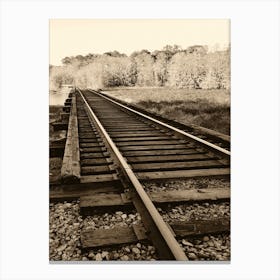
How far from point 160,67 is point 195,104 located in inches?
88.5

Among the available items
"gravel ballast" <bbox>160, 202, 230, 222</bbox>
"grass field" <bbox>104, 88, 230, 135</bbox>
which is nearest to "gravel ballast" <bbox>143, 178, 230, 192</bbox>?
"gravel ballast" <bbox>160, 202, 230, 222</bbox>

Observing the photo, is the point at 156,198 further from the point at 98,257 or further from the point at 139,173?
the point at 98,257

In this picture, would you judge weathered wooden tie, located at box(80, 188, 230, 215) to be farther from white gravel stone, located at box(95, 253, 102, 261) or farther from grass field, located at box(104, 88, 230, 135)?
grass field, located at box(104, 88, 230, 135)

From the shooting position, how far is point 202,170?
3.40m

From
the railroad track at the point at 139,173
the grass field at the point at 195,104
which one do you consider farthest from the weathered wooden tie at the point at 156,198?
the grass field at the point at 195,104

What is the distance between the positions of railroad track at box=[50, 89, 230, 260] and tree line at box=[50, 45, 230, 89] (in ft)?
2.44

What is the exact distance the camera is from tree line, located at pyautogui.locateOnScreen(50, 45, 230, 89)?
3.60 m

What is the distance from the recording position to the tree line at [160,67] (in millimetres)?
3602

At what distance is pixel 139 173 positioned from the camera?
332 centimetres
